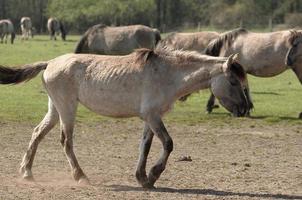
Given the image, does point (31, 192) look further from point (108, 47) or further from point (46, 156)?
point (108, 47)

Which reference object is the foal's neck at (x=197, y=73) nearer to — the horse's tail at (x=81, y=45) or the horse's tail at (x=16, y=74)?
the horse's tail at (x=16, y=74)

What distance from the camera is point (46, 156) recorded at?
1148 centimetres

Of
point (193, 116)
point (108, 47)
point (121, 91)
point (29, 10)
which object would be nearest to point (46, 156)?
point (121, 91)

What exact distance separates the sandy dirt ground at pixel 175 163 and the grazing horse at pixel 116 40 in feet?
34.3

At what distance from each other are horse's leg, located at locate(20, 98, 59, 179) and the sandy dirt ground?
146mm

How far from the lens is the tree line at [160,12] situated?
67250 mm

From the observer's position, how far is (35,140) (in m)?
9.77

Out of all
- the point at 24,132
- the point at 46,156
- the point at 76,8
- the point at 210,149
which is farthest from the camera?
the point at 76,8

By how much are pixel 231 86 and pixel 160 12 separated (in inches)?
2831

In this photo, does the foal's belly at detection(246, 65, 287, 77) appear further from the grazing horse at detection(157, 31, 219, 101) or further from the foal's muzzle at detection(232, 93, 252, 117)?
the foal's muzzle at detection(232, 93, 252, 117)

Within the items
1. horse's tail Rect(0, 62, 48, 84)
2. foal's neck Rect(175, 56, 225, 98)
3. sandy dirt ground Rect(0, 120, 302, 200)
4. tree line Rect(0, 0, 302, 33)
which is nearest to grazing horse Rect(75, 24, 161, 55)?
sandy dirt ground Rect(0, 120, 302, 200)

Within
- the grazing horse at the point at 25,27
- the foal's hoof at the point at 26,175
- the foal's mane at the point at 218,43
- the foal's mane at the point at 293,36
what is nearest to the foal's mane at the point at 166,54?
the foal's hoof at the point at 26,175

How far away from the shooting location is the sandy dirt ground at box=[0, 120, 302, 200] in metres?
8.87

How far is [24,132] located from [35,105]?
392 cm
